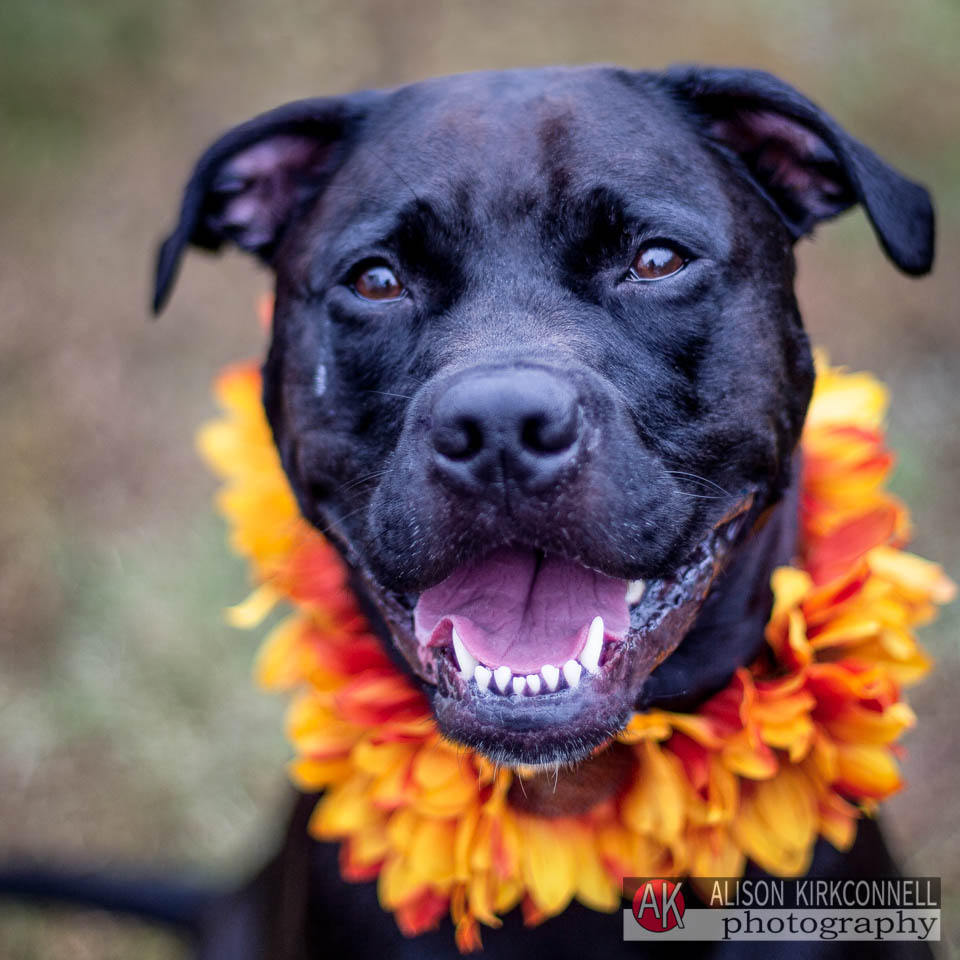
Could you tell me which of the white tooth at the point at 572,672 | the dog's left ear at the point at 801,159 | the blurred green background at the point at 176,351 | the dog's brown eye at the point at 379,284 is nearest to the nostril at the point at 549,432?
the white tooth at the point at 572,672

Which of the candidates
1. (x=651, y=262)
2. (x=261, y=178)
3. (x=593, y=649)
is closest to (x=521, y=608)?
(x=593, y=649)

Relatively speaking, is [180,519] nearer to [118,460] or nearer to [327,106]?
[118,460]

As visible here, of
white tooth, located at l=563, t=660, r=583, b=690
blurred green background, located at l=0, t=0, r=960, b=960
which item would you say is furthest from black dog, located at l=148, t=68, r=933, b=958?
blurred green background, located at l=0, t=0, r=960, b=960

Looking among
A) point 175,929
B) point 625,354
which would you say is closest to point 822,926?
point 625,354

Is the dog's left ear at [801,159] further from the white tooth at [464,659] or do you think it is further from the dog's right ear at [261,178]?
the white tooth at [464,659]

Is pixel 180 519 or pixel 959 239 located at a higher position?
pixel 959 239

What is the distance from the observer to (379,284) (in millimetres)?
2375

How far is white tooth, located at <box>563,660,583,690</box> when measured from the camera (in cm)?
204

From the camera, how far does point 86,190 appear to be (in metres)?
6.40

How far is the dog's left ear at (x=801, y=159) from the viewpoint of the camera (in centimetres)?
229

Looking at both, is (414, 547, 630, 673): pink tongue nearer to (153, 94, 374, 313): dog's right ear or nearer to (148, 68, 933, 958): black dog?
(148, 68, 933, 958): black dog

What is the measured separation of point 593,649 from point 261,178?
5.01 feet

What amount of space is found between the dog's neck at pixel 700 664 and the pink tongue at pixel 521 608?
0.27 metres

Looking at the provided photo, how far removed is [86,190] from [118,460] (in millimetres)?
2036
